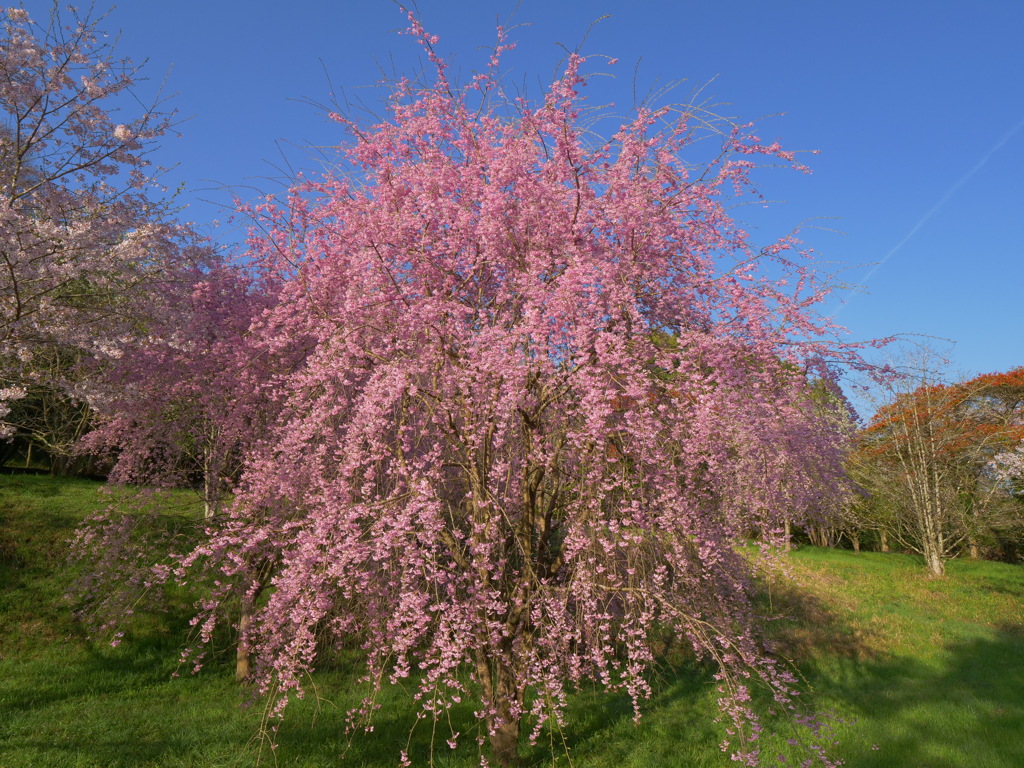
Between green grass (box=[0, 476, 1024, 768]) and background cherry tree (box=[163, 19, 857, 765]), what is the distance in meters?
1.17

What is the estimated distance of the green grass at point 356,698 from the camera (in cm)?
719

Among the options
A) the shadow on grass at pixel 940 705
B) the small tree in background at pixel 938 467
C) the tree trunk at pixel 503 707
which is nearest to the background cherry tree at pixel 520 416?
the tree trunk at pixel 503 707

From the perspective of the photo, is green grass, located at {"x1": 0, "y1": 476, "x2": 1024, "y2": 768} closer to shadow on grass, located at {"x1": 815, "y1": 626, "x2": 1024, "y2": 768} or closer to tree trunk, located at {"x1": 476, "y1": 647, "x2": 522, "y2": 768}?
shadow on grass, located at {"x1": 815, "y1": 626, "x2": 1024, "y2": 768}

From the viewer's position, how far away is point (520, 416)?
625cm

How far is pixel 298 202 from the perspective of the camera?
8891 mm

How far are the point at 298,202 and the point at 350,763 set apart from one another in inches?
287

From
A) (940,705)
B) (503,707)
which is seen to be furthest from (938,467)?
(503,707)

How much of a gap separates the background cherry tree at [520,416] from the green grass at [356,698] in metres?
1.17

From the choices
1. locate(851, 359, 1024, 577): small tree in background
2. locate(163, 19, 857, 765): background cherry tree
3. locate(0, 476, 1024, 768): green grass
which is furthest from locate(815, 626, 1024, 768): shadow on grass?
locate(851, 359, 1024, 577): small tree in background

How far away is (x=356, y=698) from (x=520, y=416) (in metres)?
5.10

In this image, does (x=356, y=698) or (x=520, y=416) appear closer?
(x=520, y=416)

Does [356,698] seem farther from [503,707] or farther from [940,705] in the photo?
[940,705]

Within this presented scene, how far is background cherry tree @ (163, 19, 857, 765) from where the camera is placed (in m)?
5.78

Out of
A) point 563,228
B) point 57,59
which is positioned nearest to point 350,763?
point 563,228
